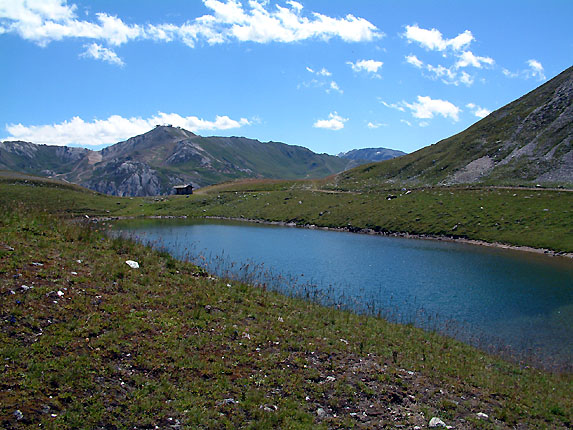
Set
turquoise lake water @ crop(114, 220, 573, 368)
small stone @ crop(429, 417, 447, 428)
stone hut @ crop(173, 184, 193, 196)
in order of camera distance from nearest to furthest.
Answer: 1. small stone @ crop(429, 417, 447, 428)
2. turquoise lake water @ crop(114, 220, 573, 368)
3. stone hut @ crop(173, 184, 193, 196)

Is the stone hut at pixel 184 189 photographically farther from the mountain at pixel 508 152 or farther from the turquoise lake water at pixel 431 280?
the turquoise lake water at pixel 431 280

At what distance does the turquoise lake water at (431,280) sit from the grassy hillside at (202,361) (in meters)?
6.12

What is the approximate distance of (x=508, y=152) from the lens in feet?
345

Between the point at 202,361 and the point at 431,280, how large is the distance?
103 ft

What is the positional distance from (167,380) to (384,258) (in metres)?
41.7

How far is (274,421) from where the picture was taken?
32.6 ft

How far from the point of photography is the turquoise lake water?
83.4 ft

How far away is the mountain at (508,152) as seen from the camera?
92.0 metres

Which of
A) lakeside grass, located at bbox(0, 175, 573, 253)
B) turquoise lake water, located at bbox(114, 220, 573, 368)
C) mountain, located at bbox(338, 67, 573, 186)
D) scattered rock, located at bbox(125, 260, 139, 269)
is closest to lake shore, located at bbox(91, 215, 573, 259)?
lakeside grass, located at bbox(0, 175, 573, 253)

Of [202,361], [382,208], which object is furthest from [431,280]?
[382,208]

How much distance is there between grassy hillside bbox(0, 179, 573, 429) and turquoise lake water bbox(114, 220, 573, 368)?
6.12 meters

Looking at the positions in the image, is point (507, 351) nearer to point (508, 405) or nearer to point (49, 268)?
point (508, 405)

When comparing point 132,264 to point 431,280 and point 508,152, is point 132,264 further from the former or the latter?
point 508,152

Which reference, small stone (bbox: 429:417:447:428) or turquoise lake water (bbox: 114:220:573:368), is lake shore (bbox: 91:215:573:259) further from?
small stone (bbox: 429:417:447:428)
